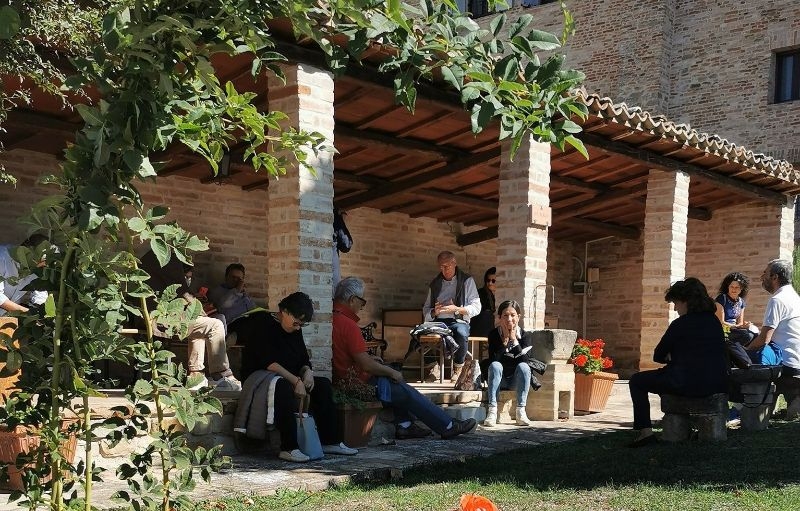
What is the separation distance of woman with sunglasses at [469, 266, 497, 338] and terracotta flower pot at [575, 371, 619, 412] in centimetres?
164

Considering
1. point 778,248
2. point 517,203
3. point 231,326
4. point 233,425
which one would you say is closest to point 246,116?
point 233,425

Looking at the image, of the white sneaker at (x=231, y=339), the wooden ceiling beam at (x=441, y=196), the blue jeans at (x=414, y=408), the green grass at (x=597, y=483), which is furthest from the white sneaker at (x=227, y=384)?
the wooden ceiling beam at (x=441, y=196)

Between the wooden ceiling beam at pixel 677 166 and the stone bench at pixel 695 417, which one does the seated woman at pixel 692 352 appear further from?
the wooden ceiling beam at pixel 677 166

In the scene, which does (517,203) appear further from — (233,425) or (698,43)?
(698,43)

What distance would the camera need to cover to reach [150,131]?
7.88ft

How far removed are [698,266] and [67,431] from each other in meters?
13.4

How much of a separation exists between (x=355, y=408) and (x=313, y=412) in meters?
0.36

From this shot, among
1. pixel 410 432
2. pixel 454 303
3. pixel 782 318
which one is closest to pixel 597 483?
pixel 410 432

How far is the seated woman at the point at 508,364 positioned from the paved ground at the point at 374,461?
0.21 meters

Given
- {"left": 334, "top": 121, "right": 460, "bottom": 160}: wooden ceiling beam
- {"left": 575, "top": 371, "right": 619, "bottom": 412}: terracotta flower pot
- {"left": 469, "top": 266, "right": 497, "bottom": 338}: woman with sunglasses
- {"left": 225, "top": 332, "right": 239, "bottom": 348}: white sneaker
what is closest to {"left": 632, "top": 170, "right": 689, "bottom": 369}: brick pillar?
{"left": 469, "top": 266, "right": 497, "bottom": 338}: woman with sunglasses

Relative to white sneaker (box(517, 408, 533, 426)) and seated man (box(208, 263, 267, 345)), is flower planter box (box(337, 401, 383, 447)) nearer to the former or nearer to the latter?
white sneaker (box(517, 408, 533, 426))

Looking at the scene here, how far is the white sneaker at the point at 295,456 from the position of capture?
6.34 m

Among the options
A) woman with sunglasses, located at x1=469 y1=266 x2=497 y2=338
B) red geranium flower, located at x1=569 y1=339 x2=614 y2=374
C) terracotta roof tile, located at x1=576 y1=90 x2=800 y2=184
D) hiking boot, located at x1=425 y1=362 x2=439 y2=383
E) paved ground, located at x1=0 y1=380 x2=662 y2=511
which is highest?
terracotta roof tile, located at x1=576 y1=90 x2=800 y2=184

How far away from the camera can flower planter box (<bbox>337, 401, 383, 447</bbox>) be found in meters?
7.04
